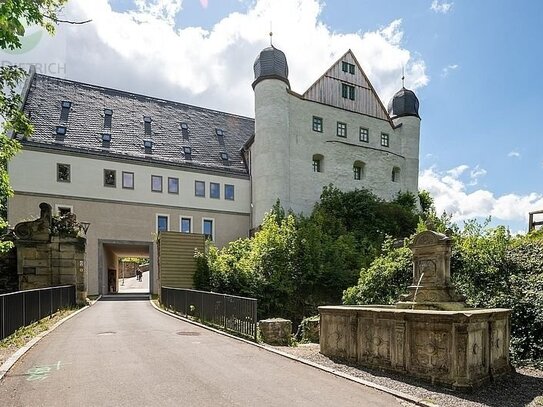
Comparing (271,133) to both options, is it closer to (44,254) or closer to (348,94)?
(348,94)

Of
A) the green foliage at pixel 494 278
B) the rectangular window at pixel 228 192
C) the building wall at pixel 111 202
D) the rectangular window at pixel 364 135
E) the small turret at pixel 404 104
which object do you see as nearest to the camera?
the green foliage at pixel 494 278

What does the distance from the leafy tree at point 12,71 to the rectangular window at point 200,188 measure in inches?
967

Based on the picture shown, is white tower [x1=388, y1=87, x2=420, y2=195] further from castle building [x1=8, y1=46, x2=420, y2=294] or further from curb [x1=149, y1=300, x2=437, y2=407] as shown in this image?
curb [x1=149, y1=300, x2=437, y2=407]

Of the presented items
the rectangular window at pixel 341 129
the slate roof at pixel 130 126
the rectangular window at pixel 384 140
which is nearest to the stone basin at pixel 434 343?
the slate roof at pixel 130 126

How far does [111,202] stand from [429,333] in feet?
96.3

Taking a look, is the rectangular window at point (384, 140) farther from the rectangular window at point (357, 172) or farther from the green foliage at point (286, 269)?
the green foliage at point (286, 269)

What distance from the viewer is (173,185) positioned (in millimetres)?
35125

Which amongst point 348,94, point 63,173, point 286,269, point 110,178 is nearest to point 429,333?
point 286,269

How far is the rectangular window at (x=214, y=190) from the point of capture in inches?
1444

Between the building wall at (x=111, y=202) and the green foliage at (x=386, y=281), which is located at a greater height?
the building wall at (x=111, y=202)

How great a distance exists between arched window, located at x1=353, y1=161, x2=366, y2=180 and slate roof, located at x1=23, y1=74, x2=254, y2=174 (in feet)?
35.2

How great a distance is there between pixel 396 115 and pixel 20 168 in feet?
115

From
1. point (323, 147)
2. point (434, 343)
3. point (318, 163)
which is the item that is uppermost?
point (323, 147)

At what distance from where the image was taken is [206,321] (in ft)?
49.1
